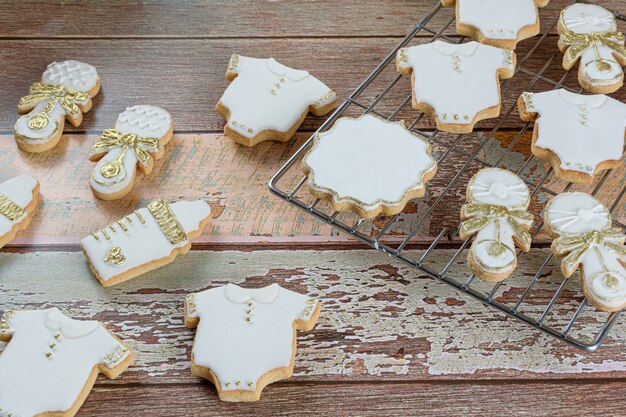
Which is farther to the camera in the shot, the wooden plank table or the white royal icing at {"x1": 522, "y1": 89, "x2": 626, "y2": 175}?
the white royal icing at {"x1": 522, "y1": 89, "x2": 626, "y2": 175}

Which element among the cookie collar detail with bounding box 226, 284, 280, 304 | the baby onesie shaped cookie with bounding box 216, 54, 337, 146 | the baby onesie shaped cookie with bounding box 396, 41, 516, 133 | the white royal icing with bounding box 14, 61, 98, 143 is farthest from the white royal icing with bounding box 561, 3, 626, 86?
the white royal icing with bounding box 14, 61, 98, 143

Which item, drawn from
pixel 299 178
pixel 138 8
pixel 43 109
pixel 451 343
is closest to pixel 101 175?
pixel 43 109

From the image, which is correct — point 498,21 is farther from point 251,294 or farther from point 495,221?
point 251,294

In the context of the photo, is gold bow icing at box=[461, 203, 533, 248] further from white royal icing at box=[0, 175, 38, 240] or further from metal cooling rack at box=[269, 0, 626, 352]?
white royal icing at box=[0, 175, 38, 240]

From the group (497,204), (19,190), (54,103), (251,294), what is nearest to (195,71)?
(54,103)

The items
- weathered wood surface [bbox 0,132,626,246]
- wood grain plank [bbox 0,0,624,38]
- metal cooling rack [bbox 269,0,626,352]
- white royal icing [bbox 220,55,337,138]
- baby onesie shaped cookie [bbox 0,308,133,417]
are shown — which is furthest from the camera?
wood grain plank [bbox 0,0,624,38]

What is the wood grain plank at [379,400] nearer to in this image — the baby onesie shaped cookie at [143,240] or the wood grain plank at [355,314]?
the wood grain plank at [355,314]
